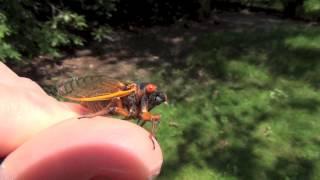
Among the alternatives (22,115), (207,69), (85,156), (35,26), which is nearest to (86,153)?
(85,156)

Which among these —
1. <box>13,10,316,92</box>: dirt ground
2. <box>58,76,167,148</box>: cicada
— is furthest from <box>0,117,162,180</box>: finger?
<box>13,10,316,92</box>: dirt ground

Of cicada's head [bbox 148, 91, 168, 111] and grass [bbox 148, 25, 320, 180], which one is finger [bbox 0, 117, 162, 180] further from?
grass [bbox 148, 25, 320, 180]

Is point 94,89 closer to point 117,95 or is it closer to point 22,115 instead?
point 117,95

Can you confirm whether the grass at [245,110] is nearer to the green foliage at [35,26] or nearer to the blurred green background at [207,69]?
the blurred green background at [207,69]

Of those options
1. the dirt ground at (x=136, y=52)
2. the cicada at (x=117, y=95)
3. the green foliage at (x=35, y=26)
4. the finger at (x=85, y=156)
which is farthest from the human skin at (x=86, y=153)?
the dirt ground at (x=136, y=52)

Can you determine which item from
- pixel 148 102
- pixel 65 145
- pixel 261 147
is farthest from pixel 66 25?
pixel 65 145

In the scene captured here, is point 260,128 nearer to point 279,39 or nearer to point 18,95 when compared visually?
point 279,39
